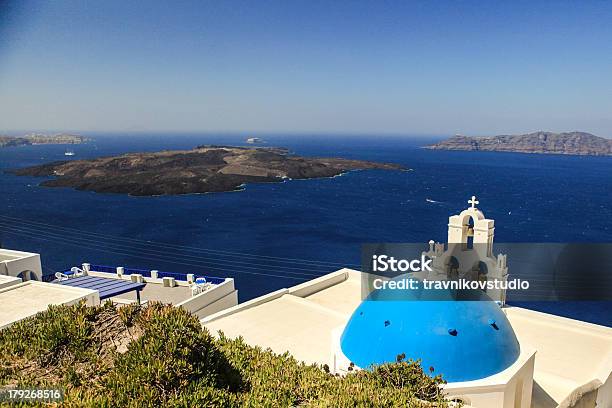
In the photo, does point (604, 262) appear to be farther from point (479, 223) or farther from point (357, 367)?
point (357, 367)

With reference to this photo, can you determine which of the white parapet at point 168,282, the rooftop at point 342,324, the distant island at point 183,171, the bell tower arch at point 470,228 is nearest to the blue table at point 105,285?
the white parapet at point 168,282

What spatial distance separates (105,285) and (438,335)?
1957cm

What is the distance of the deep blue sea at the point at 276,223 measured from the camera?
164ft

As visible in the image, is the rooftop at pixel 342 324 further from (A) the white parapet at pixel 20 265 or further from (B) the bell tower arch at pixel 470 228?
(A) the white parapet at pixel 20 265

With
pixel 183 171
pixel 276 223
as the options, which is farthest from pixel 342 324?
pixel 183 171

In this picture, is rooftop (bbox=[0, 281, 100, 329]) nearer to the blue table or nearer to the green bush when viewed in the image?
the blue table

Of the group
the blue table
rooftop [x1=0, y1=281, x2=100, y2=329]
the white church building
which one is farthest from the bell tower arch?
the blue table

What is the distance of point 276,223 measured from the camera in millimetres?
68562

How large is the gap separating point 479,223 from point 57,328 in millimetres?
13730

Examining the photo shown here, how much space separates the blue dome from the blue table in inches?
606

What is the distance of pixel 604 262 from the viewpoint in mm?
50812

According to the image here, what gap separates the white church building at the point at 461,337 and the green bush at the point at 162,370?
1547 millimetres

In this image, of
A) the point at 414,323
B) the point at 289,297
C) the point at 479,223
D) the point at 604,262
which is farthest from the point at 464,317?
the point at 604,262

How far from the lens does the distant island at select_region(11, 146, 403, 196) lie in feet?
325
